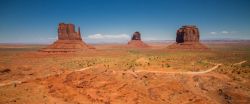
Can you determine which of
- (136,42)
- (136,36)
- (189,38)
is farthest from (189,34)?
(136,36)

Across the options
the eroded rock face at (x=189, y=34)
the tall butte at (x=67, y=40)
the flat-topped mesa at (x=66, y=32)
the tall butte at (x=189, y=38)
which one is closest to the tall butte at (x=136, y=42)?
the tall butte at (x=189, y=38)

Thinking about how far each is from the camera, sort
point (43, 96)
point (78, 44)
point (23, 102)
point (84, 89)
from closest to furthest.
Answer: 1. point (23, 102)
2. point (43, 96)
3. point (84, 89)
4. point (78, 44)

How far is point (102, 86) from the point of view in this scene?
30938 millimetres

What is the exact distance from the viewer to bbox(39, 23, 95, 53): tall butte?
91812 mm

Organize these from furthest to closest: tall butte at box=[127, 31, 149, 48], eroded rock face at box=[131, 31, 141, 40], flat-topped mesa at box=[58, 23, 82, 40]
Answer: eroded rock face at box=[131, 31, 141, 40]
tall butte at box=[127, 31, 149, 48]
flat-topped mesa at box=[58, 23, 82, 40]

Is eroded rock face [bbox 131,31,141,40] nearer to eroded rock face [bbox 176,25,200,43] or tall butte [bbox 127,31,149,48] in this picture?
tall butte [bbox 127,31,149,48]

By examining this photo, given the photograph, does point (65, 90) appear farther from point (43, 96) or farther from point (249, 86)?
point (249, 86)

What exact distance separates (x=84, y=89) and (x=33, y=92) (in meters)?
7.42

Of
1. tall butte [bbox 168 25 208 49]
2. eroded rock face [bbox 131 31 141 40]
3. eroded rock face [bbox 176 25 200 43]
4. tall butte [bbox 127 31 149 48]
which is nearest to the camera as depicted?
tall butte [bbox 168 25 208 49]

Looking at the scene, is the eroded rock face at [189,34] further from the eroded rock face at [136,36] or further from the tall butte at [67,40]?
the tall butte at [67,40]

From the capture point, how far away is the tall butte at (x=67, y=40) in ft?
301

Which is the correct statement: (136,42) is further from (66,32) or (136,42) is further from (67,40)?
(67,40)

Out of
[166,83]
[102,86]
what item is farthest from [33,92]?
[166,83]

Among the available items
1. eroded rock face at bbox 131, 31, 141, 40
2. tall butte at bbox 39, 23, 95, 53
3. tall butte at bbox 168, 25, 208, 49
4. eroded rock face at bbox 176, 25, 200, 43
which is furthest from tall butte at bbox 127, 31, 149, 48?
tall butte at bbox 39, 23, 95, 53
